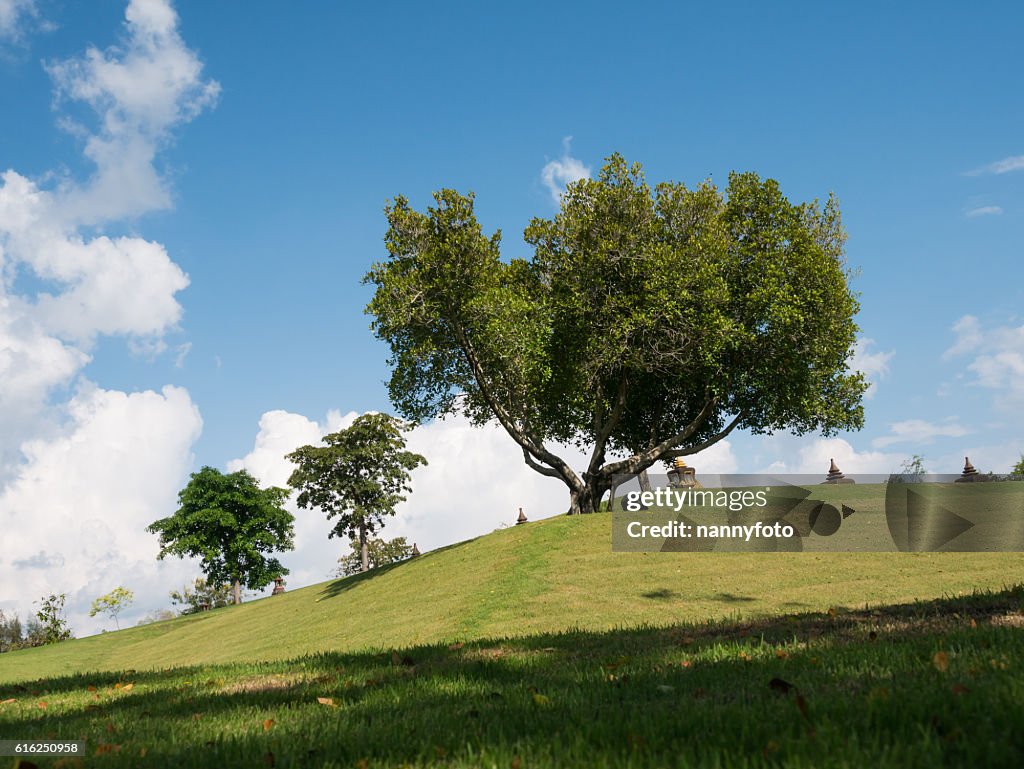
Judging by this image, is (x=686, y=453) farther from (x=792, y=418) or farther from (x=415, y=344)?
(x=415, y=344)

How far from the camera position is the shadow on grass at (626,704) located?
3.35 m

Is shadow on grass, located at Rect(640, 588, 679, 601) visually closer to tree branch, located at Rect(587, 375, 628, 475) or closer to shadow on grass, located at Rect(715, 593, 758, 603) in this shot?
shadow on grass, located at Rect(715, 593, 758, 603)

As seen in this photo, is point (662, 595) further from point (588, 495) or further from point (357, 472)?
point (357, 472)

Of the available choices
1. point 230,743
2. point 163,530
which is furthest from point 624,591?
point 163,530

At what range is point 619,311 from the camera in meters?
28.2

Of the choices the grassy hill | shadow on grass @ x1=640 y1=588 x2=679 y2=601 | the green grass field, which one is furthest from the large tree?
the green grass field

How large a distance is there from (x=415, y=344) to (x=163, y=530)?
142 ft

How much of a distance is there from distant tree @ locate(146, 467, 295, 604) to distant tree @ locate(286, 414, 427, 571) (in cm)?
842

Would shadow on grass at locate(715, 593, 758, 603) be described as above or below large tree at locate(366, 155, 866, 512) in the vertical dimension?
below

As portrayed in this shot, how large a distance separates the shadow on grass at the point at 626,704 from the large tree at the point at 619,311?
19.5 metres

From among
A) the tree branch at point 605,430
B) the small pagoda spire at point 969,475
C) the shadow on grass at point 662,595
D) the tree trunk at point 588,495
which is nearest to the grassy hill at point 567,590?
the shadow on grass at point 662,595

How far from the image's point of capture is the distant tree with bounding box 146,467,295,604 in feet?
197

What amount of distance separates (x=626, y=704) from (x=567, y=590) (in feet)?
52.4

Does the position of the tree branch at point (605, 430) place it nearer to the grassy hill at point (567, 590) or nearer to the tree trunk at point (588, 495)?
the tree trunk at point (588, 495)
